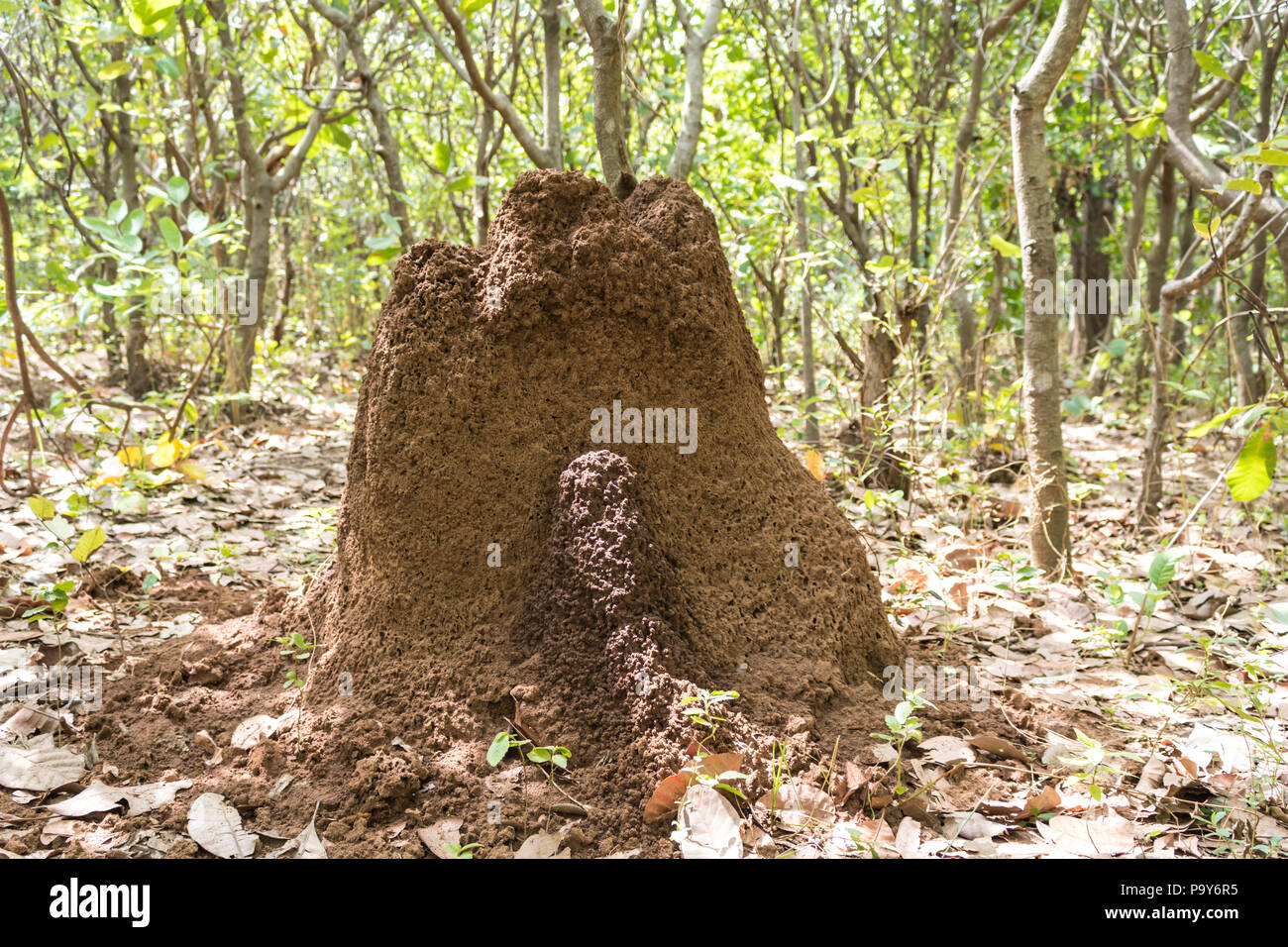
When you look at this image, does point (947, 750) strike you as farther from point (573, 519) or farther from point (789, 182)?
point (789, 182)

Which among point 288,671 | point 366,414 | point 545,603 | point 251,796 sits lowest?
point 251,796

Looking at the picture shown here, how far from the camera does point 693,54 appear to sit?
14.0 ft

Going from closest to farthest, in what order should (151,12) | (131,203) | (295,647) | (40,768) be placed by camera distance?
1. (40,768)
2. (151,12)
3. (295,647)
4. (131,203)

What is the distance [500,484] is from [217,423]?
4607 millimetres

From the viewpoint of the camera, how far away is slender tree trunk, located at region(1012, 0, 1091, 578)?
3.71m

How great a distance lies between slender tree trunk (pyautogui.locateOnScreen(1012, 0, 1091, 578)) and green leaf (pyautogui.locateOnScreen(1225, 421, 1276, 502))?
3.60ft

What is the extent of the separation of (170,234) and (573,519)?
2.56 metres

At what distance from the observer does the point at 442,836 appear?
193 cm

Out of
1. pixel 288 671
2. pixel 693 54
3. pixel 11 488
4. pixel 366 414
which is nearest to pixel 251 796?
pixel 288 671

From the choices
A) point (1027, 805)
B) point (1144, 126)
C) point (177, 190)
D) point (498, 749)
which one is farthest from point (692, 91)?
point (1027, 805)

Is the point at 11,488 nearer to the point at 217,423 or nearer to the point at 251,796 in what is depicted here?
the point at 217,423

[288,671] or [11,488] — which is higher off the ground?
[11,488]

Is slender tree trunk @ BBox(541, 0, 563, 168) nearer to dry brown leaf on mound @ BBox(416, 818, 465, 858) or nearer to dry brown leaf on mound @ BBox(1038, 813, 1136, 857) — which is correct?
dry brown leaf on mound @ BBox(416, 818, 465, 858)

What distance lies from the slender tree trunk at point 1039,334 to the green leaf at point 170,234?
11.1ft
